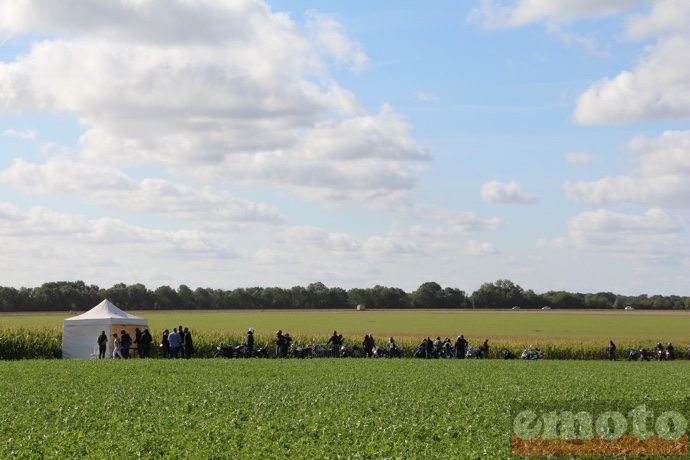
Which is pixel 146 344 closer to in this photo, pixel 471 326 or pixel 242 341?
pixel 242 341

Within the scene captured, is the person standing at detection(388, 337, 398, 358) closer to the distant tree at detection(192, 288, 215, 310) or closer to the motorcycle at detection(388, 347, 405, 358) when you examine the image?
the motorcycle at detection(388, 347, 405, 358)

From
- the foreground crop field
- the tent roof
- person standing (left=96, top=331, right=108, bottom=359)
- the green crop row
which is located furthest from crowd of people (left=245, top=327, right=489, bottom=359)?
the foreground crop field

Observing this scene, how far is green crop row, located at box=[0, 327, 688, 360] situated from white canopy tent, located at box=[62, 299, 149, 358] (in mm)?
3396

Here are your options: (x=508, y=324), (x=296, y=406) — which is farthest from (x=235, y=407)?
(x=508, y=324)

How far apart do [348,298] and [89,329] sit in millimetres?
123626

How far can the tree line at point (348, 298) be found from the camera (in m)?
152

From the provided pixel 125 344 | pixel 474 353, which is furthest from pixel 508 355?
pixel 125 344

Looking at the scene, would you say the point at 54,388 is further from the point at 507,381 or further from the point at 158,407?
the point at 507,381

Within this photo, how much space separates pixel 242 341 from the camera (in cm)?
5581

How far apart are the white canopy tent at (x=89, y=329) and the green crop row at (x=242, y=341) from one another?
3.40 metres

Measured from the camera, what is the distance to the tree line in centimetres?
15212

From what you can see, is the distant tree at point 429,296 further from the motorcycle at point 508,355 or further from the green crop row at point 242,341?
the motorcycle at point 508,355

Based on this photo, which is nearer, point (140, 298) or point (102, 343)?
point (102, 343)

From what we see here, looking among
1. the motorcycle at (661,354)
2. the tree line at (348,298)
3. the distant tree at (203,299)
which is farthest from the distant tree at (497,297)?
the motorcycle at (661,354)
